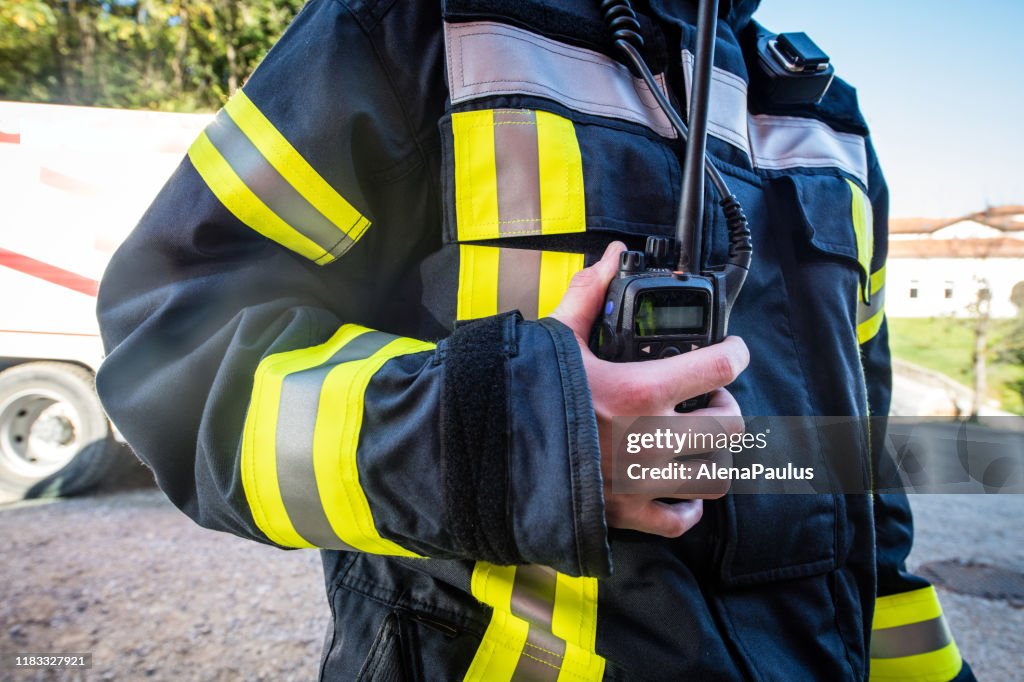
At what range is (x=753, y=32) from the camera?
4.17ft

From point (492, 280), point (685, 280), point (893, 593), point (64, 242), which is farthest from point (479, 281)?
point (64, 242)

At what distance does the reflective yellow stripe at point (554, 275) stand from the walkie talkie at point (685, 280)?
4.1 inches

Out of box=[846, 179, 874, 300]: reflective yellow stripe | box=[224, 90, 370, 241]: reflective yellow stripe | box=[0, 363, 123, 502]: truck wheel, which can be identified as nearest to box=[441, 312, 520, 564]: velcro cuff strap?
box=[224, 90, 370, 241]: reflective yellow stripe

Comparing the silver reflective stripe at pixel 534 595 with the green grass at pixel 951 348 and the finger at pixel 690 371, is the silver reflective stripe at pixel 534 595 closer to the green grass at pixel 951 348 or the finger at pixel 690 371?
the finger at pixel 690 371

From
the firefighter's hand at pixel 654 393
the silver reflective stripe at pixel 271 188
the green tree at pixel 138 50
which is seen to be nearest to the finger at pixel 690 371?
the firefighter's hand at pixel 654 393

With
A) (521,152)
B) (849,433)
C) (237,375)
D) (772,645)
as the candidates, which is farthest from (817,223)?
(237,375)

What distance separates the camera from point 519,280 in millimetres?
906

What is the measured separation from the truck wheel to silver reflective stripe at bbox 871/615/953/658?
4661 millimetres

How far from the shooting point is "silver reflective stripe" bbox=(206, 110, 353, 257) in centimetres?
87

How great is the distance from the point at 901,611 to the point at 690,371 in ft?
3.12

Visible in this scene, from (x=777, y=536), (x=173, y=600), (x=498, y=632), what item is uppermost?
(x=777, y=536)

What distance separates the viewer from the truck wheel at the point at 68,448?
4363 millimetres

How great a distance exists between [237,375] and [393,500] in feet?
0.85

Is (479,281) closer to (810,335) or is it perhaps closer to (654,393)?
(654,393)
